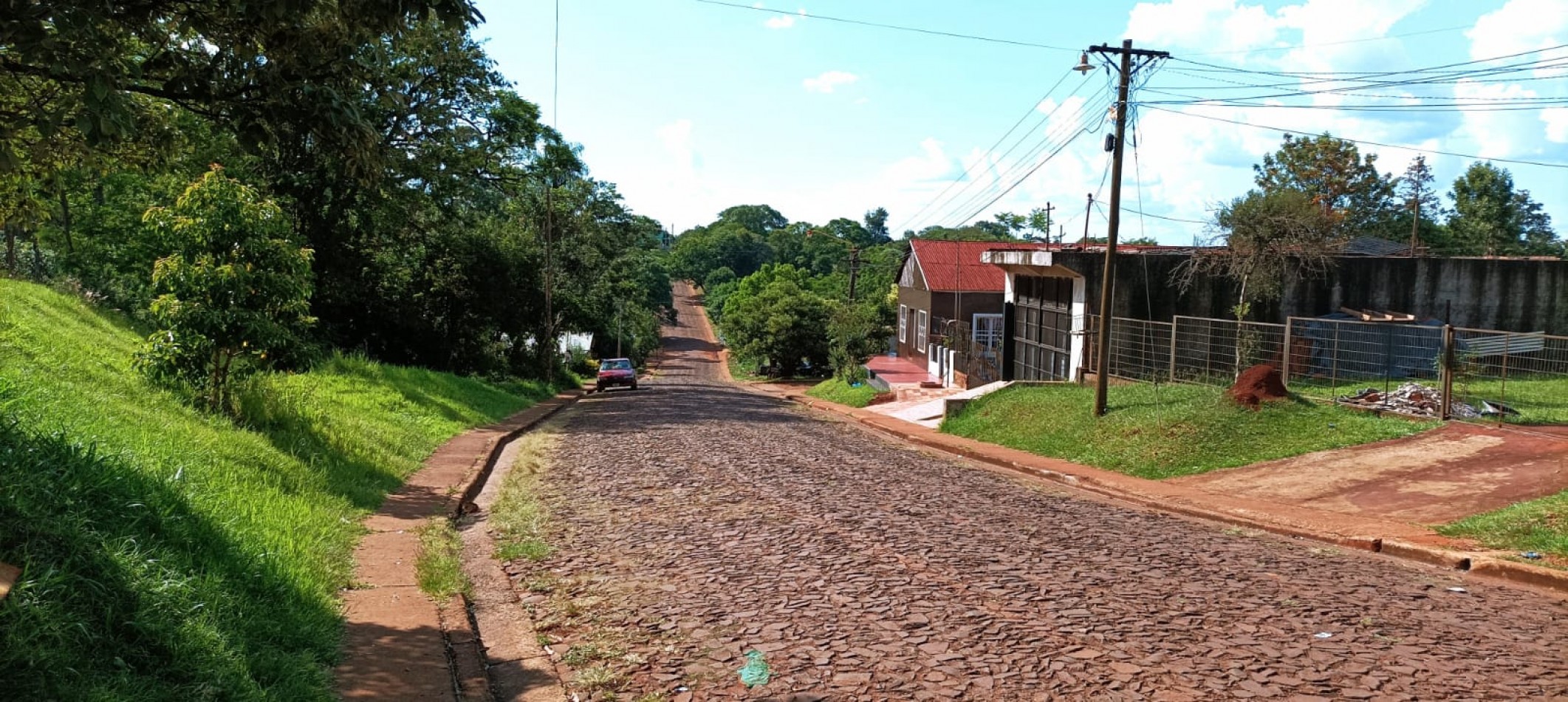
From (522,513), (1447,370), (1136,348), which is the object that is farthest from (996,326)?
(522,513)

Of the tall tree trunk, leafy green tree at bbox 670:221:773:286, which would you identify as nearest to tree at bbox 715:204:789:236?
leafy green tree at bbox 670:221:773:286

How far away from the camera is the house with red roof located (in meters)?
42.1

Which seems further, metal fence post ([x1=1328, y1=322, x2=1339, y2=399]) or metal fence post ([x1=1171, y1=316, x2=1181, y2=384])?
metal fence post ([x1=1171, y1=316, x2=1181, y2=384])

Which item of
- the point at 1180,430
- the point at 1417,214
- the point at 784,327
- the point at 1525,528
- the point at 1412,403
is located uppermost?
the point at 1417,214

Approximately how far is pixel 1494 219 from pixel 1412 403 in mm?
51717

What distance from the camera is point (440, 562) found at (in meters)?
8.55

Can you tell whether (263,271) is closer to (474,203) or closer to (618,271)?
(474,203)

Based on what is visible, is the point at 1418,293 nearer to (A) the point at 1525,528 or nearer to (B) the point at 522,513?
(A) the point at 1525,528

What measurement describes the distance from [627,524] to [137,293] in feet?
67.9

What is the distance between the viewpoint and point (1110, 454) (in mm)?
16203

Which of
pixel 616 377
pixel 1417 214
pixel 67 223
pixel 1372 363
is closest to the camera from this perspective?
pixel 1372 363

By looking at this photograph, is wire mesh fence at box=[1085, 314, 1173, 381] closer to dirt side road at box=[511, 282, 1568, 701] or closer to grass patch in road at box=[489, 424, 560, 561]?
dirt side road at box=[511, 282, 1568, 701]

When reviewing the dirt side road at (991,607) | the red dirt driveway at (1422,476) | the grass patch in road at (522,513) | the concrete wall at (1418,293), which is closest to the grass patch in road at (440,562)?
the grass patch in road at (522,513)

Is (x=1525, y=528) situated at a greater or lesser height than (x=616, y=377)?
greater
